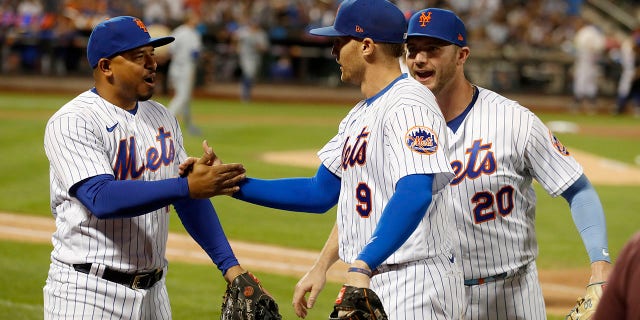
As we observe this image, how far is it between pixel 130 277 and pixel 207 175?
587 millimetres

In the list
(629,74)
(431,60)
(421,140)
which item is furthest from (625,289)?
(629,74)

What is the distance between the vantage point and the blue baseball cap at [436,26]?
14.6ft

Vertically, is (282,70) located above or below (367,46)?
above

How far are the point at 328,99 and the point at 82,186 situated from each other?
77.4 feet

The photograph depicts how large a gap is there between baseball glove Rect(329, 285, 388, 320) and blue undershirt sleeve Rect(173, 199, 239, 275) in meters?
1.09

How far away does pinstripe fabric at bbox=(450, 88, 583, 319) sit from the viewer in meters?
4.42

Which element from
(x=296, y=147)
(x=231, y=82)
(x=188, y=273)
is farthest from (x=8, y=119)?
(x=188, y=273)

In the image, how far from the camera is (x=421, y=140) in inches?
139

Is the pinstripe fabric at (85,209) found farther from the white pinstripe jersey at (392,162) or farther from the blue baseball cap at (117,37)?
the white pinstripe jersey at (392,162)

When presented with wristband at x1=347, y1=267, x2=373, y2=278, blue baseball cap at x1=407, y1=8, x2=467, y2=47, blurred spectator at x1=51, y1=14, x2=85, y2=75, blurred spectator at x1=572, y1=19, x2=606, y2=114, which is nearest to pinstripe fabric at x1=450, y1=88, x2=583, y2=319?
blue baseball cap at x1=407, y1=8, x2=467, y2=47

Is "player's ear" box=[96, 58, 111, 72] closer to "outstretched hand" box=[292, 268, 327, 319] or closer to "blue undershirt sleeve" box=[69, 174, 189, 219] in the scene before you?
"blue undershirt sleeve" box=[69, 174, 189, 219]

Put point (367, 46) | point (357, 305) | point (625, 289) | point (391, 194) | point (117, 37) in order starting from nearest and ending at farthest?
1. point (625, 289)
2. point (357, 305)
3. point (391, 194)
4. point (367, 46)
5. point (117, 37)

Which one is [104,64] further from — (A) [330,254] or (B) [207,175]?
(A) [330,254]

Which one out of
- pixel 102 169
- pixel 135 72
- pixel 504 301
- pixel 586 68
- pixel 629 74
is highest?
pixel 586 68
